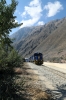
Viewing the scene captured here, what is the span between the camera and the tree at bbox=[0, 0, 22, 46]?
1241cm

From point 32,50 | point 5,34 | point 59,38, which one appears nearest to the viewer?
point 5,34

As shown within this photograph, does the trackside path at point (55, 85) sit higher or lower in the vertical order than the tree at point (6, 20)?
lower

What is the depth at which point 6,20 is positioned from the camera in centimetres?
1249

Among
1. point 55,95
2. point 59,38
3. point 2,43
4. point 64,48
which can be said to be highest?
point 59,38

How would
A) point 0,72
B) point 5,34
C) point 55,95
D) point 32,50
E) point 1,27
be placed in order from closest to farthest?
point 55,95
point 1,27
point 5,34
point 0,72
point 32,50

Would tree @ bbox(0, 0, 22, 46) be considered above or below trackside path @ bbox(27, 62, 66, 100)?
above

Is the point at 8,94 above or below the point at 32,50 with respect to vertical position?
below

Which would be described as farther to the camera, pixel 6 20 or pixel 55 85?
pixel 55 85

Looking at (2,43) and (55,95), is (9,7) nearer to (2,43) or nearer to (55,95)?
(2,43)

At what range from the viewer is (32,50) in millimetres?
191000

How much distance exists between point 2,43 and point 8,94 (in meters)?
4.24

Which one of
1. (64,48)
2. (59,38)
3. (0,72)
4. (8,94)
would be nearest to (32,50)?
(59,38)

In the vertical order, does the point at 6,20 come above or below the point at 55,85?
above

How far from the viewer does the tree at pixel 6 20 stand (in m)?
12.4
